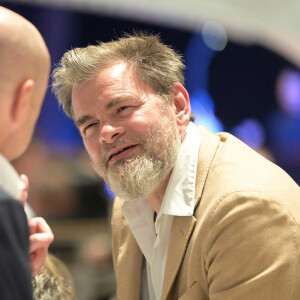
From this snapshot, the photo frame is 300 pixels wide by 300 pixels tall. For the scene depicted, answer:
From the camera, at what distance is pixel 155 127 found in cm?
196

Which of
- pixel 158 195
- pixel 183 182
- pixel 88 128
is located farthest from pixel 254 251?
pixel 88 128

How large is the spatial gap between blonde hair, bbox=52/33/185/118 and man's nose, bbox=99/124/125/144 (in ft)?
0.73

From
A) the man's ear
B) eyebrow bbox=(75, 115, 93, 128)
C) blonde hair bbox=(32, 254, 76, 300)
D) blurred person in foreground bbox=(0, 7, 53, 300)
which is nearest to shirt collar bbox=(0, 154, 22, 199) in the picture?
blurred person in foreground bbox=(0, 7, 53, 300)

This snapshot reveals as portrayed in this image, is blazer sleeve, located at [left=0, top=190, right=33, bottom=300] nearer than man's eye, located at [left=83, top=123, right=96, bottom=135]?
Yes

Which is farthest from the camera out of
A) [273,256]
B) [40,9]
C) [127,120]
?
[40,9]

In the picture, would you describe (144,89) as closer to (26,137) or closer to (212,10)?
(26,137)

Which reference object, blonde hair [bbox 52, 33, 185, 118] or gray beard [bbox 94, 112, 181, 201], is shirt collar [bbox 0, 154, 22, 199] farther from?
blonde hair [bbox 52, 33, 185, 118]

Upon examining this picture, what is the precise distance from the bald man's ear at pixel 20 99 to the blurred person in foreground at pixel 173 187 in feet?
2.43

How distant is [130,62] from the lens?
2029 mm

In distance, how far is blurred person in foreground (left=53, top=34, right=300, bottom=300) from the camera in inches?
64.5

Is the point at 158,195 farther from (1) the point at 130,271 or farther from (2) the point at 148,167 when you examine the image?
(1) the point at 130,271

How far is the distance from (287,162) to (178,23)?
2247mm

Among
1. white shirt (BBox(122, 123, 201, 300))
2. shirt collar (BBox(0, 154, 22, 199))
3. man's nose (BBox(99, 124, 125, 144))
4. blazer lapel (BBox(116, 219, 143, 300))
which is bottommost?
blazer lapel (BBox(116, 219, 143, 300))

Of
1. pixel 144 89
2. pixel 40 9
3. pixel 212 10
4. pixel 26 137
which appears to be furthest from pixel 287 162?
pixel 26 137
